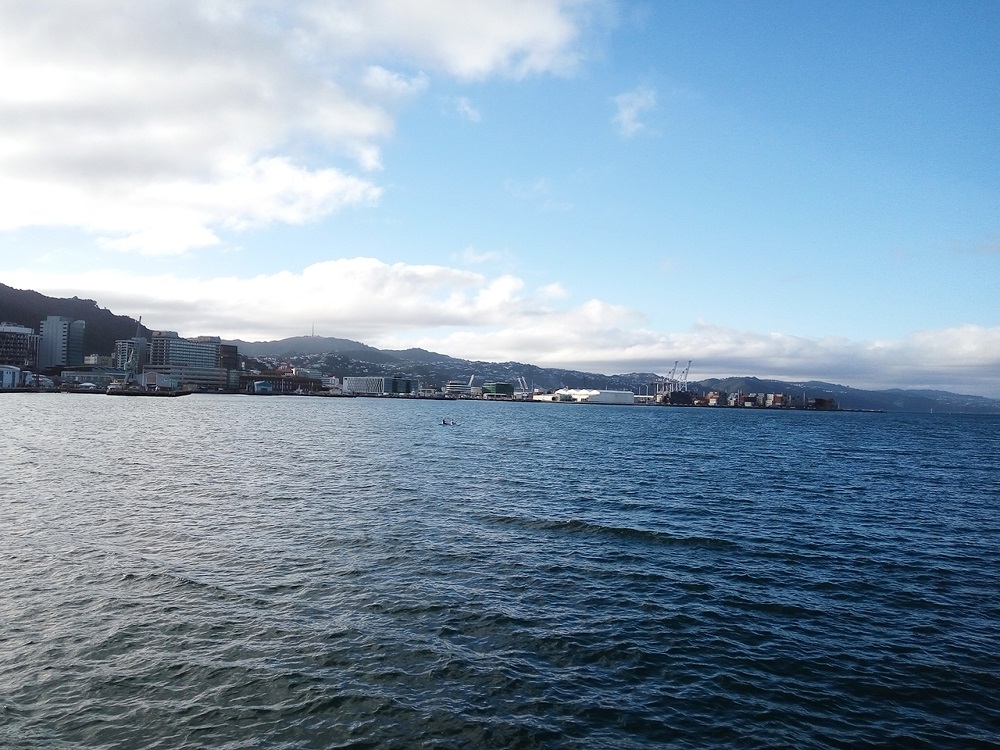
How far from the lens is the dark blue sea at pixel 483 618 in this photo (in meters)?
13.8

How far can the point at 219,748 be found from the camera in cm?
1241

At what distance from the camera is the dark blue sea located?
13766 millimetres

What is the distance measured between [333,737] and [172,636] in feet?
24.6

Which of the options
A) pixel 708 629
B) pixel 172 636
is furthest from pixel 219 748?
pixel 708 629

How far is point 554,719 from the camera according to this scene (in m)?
13.8

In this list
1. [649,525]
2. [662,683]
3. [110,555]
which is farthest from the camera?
[649,525]

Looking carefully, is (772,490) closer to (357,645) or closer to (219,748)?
(357,645)

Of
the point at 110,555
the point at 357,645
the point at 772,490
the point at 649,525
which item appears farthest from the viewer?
the point at 772,490

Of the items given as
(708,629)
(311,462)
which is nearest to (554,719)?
(708,629)

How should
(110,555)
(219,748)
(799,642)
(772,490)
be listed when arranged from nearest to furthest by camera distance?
(219,748)
(799,642)
(110,555)
(772,490)

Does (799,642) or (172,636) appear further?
(799,642)

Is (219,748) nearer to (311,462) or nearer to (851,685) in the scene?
(851,685)

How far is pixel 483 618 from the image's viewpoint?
19516mm

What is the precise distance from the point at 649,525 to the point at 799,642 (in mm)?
15429
